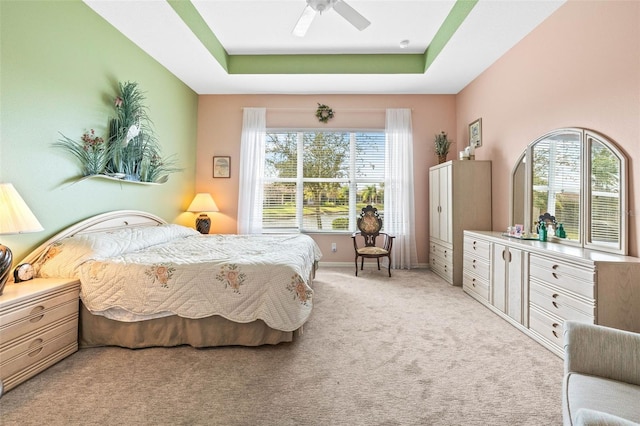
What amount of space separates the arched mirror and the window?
237cm

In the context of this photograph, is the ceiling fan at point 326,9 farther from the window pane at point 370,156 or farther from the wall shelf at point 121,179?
the window pane at point 370,156

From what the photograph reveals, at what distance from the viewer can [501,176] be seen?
383 cm

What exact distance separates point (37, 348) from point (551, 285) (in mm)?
3605

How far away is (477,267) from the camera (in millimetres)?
3479

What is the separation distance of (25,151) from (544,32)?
4659mm

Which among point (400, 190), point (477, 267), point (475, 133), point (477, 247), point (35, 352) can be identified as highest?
point (475, 133)

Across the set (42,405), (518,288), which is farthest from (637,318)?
(42,405)

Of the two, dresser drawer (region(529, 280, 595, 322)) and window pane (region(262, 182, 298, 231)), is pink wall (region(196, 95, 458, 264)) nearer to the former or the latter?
window pane (region(262, 182, 298, 231))

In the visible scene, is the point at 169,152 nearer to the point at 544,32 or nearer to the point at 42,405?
the point at 42,405

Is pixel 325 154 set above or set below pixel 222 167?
above

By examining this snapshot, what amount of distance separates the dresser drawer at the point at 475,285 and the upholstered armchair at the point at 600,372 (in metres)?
2.02

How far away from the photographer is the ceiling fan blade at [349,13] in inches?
100

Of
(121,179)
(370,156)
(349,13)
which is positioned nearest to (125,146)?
(121,179)

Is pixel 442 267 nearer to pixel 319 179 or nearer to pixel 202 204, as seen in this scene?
pixel 319 179
